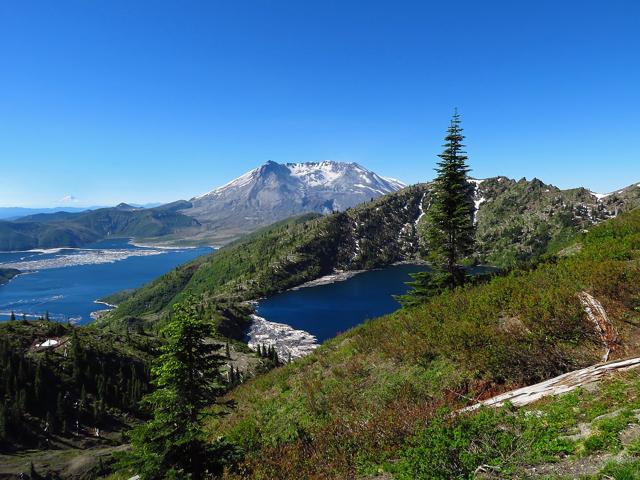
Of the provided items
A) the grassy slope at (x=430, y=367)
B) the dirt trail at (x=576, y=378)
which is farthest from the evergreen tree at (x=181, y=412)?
the dirt trail at (x=576, y=378)

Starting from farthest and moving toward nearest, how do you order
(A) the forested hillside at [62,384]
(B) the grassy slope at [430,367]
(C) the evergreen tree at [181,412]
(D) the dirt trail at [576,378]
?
(A) the forested hillside at [62,384] → (C) the evergreen tree at [181,412] → (B) the grassy slope at [430,367] → (D) the dirt trail at [576,378]

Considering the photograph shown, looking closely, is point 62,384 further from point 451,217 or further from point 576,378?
point 576,378

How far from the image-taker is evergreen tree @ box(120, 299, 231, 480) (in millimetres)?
15633

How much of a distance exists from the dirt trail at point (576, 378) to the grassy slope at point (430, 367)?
413 mm

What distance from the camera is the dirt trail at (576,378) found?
12844 mm

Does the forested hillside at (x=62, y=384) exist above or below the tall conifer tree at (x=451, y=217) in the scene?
below

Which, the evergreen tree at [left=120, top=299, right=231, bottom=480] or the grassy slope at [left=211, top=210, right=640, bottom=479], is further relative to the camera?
the evergreen tree at [left=120, top=299, right=231, bottom=480]

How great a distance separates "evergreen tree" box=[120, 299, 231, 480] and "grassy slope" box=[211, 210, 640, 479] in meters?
2.61

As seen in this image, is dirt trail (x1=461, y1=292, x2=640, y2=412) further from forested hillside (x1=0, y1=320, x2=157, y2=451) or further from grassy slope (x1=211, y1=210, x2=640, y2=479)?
forested hillside (x1=0, y1=320, x2=157, y2=451)

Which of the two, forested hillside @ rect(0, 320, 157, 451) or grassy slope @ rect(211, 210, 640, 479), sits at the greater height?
grassy slope @ rect(211, 210, 640, 479)

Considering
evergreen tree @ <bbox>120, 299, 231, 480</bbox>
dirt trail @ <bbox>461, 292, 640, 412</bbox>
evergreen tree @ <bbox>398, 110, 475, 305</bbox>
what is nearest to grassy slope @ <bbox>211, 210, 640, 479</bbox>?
dirt trail @ <bbox>461, 292, 640, 412</bbox>

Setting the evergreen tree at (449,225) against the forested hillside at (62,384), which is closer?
the evergreen tree at (449,225)

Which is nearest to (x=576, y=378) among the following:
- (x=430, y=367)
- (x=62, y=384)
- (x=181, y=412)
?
(x=430, y=367)

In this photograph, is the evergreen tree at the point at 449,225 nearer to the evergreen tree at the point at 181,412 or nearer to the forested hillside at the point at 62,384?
the evergreen tree at the point at 181,412
